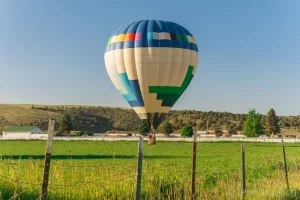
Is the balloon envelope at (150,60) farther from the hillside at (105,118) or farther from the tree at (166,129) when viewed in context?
the hillside at (105,118)

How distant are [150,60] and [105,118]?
13095cm

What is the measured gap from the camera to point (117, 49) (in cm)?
3959

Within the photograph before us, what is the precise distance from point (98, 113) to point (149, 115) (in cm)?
13874

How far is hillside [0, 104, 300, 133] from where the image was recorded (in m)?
146

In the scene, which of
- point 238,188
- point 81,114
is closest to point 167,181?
point 238,188

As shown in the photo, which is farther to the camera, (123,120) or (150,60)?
(123,120)

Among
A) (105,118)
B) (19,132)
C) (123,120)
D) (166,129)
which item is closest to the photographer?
(19,132)

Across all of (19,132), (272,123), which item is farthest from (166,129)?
(19,132)

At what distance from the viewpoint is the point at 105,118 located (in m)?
168

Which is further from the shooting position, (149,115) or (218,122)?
(218,122)

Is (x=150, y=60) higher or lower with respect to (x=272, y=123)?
lower

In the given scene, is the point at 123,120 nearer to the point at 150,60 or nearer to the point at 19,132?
the point at 19,132

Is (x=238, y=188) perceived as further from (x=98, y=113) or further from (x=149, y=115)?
(x=98, y=113)

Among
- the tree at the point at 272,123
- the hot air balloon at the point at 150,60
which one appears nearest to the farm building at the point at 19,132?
the tree at the point at 272,123
